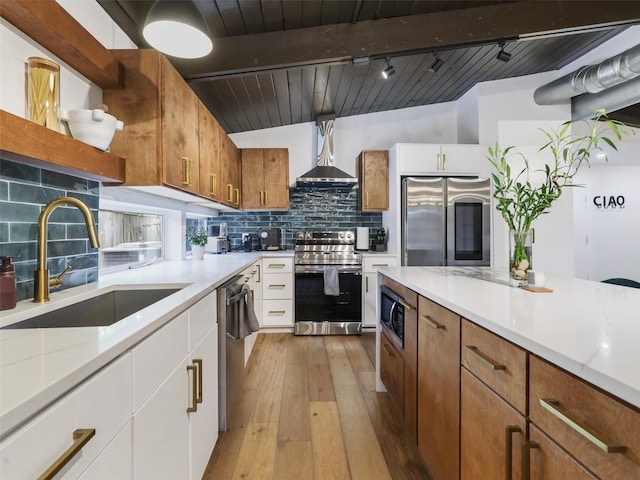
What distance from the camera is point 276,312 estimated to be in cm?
370

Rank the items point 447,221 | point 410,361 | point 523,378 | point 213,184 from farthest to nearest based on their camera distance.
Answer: point 447,221, point 213,184, point 410,361, point 523,378

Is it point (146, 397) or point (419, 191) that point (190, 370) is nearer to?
point (146, 397)

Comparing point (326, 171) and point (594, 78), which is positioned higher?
point (594, 78)

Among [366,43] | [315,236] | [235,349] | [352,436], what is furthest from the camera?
[315,236]

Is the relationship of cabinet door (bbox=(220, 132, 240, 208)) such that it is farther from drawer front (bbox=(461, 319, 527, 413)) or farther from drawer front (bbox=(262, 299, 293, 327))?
drawer front (bbox=(461, 319, 527, 413))

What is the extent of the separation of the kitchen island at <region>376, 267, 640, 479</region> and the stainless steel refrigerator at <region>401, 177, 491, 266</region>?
1.88 metres

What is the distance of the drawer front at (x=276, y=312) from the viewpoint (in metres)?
3.70

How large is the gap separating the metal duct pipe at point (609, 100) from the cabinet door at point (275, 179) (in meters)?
3.55

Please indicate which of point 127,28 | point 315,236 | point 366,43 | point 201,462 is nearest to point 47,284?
point 201,462

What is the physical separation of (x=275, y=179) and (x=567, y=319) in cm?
348

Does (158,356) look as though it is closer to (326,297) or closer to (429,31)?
(326,297)

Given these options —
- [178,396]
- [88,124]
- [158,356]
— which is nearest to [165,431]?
[178,396]

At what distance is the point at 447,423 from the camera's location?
1.27 m

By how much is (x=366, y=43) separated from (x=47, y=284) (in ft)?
8.43
